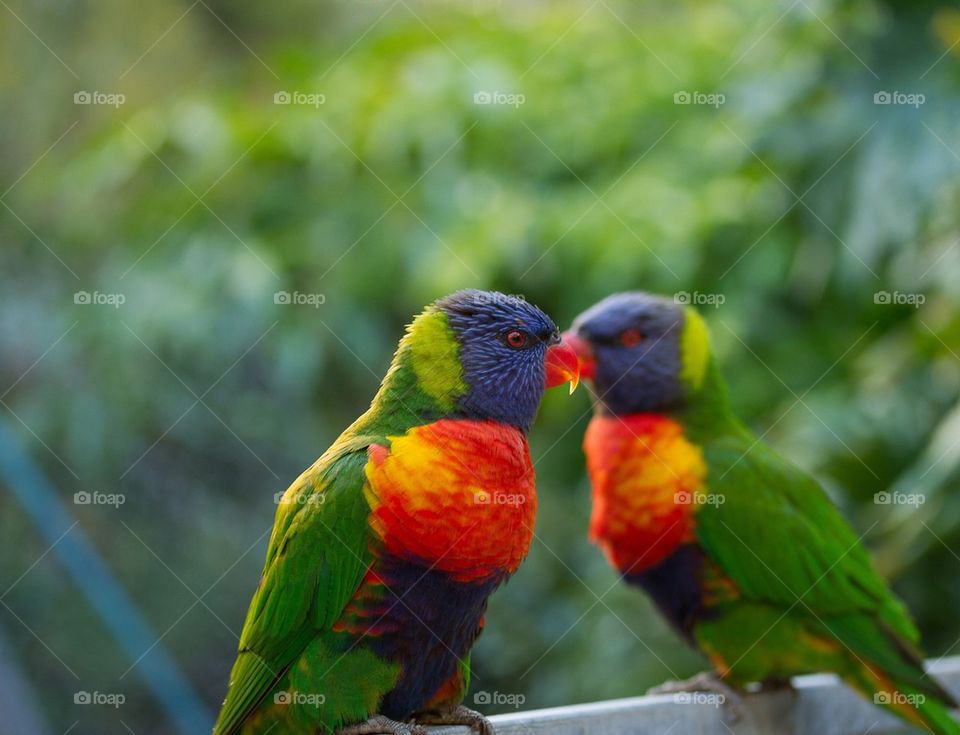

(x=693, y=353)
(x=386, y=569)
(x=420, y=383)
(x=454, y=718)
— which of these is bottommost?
(x=454, y=718)

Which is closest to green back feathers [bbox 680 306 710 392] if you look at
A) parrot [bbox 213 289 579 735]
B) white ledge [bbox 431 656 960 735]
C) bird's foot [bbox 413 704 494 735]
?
white ledge [bbox 431 656 960 735]

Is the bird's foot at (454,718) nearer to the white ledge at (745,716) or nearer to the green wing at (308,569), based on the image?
the white ledge at (745,716)

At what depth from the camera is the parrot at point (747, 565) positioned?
7.61 ft

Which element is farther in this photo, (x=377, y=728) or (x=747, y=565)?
(x=747, y=565)

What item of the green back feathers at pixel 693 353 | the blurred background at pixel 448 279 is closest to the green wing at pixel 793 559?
the green back feathers at pixel 693 353

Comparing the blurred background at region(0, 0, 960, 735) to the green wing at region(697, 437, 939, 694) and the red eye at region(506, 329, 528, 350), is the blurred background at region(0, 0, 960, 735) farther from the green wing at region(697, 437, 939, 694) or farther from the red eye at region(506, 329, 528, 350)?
the red eye at region(506, 329, 528, 350)

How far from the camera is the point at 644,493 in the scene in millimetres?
2373

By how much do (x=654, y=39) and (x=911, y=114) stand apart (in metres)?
1.45

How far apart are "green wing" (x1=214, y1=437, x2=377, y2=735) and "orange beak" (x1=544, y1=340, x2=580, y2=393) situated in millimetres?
437

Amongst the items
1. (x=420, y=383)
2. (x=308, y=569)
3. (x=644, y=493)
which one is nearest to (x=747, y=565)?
(x=644, y=493)

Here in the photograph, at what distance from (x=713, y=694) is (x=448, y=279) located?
5.05 feet

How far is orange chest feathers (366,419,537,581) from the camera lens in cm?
160

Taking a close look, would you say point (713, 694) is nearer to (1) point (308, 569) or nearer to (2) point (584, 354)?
(2) point (584, 354)

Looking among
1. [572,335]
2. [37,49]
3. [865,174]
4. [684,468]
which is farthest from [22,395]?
[865,174]
